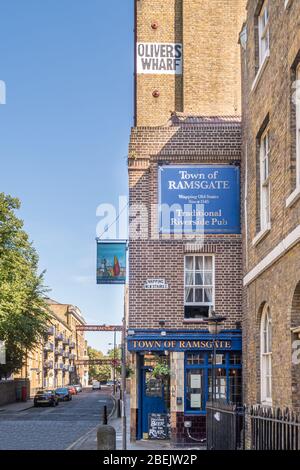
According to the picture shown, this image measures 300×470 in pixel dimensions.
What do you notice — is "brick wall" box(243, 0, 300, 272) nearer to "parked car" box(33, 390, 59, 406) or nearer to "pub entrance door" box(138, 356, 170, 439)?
"pub entrance door" box(138, 356, 170, 439)

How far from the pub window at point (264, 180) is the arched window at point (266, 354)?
187cm

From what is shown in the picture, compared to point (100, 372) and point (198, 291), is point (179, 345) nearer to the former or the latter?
point (198, 291)

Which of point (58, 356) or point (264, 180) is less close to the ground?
point (264, 180)

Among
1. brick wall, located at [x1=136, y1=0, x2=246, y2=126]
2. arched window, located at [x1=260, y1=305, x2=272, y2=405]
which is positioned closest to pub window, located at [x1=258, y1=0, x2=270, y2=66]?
arched window, located at [x1=260, y1=305, x2=272, y2=405]

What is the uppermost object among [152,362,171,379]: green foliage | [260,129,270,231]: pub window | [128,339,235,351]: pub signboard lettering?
[260,129,270,231]: pub window

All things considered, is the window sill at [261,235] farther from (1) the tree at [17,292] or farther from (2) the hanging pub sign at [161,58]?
(1) the tree at [17,292]

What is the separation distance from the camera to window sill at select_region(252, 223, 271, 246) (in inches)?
594

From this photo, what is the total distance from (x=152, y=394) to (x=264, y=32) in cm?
1093

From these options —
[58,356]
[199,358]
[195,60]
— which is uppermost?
[195,60]

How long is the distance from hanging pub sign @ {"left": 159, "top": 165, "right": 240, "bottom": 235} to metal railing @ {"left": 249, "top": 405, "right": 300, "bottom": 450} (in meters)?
10.1

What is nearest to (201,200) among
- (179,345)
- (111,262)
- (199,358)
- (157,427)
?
(111,262)

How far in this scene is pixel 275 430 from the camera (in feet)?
33.7

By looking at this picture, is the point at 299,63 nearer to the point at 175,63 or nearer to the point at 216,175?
the point at 216,175
